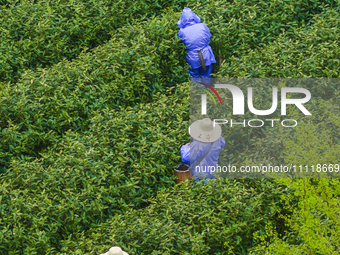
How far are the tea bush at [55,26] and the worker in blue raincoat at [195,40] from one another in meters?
1.27

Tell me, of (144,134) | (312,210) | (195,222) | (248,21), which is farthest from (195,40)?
(312,210)

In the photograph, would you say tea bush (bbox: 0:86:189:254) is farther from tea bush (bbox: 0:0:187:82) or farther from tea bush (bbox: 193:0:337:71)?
tea bush (bbox: 0:0:187:82)

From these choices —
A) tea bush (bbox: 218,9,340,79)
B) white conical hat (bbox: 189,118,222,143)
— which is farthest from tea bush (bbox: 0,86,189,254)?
tea bush (bbox: 218,9,340,79)

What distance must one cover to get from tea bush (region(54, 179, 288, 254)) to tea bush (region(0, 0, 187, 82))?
15.3 ft

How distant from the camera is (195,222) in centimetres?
789

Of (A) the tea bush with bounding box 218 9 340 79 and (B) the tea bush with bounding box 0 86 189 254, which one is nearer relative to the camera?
(B) the tea bush with bounding box 0 86 189 254

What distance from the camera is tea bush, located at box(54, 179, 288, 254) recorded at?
7496 millimetres

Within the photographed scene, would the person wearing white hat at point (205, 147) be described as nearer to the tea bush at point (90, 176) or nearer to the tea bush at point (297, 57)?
the tea bush at point (90, 176)

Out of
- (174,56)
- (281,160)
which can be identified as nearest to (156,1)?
(174,56)

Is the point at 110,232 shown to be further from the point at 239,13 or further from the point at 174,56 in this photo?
the point at 239,13

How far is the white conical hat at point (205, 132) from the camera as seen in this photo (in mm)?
8391

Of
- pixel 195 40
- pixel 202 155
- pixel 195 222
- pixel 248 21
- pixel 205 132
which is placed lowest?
pixel 195 222

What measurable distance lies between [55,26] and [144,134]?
3.98m

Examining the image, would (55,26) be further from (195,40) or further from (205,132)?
(205,132)
